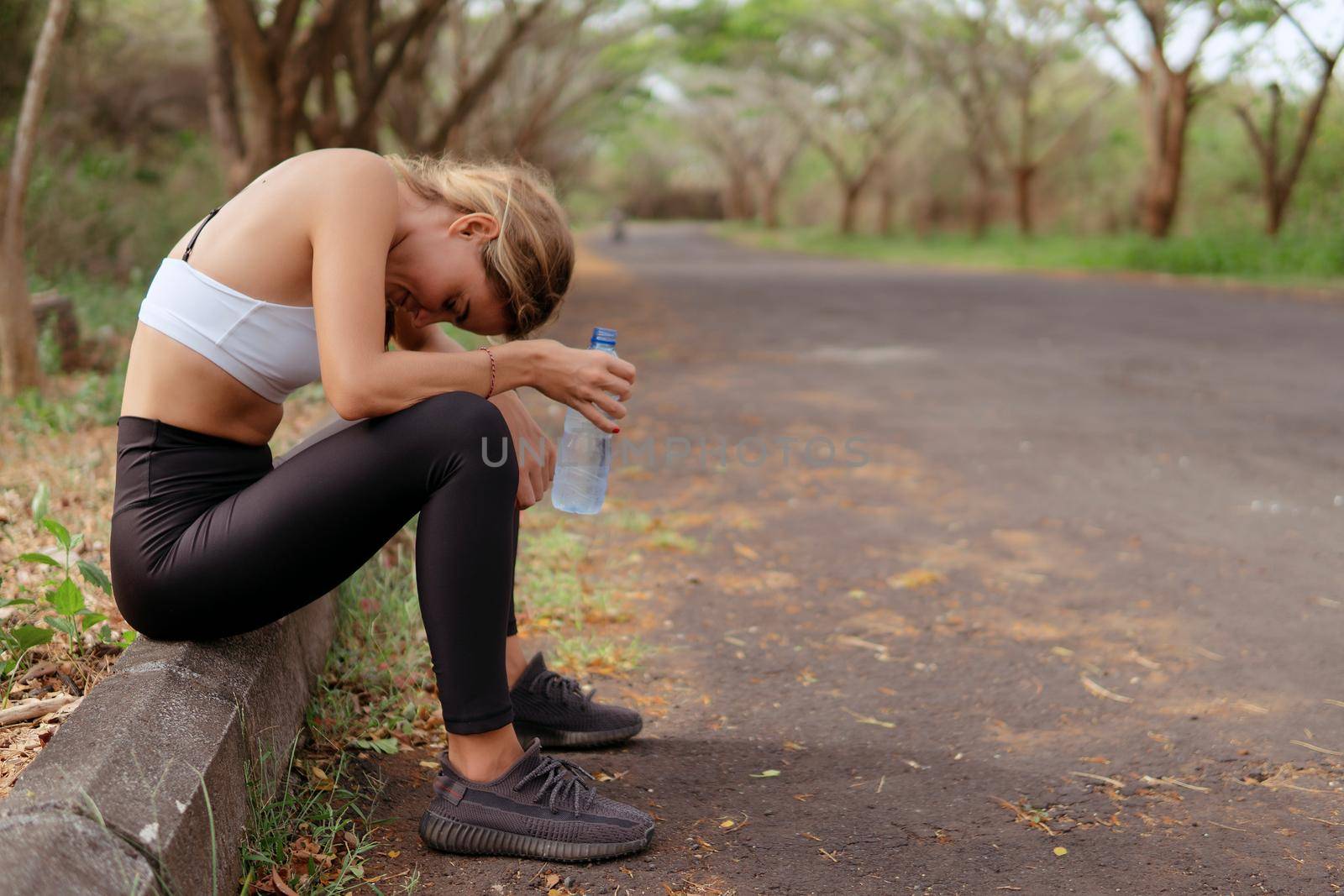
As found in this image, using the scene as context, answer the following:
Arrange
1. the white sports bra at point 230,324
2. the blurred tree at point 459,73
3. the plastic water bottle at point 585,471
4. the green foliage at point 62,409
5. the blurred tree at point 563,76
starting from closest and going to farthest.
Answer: the white sports bra at point 230,324
the plastic water bottle at point 585,471
the green foliage at point 62,409
the blurred tree at point 459,73
the blurred tree at point 563,76

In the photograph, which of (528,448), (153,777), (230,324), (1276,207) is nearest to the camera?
(153,777)

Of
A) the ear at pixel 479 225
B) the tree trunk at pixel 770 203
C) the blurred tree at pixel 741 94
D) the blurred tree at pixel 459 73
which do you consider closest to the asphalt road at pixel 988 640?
the ear at pixel 479 225

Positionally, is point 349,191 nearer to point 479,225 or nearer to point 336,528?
point 479,225

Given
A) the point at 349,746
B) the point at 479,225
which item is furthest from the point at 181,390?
the point at 349,746

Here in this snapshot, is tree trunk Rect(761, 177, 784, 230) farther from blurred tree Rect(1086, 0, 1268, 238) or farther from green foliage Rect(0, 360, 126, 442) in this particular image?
green foliage Rect(0, 360, 126, 442)

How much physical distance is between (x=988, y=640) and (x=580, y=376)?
178cm

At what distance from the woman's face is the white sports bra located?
0.67 feet

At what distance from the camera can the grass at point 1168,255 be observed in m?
15.4

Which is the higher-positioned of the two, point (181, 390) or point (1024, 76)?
point (1024, 76)

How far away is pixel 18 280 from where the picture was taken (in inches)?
211

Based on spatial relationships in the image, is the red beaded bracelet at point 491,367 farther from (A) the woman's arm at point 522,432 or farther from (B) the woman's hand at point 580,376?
(A) the woman's arm at point 522,432

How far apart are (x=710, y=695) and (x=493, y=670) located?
1.01 m

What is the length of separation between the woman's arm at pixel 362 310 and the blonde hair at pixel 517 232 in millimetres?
114

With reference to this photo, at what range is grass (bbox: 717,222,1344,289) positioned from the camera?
15375 millimetres
